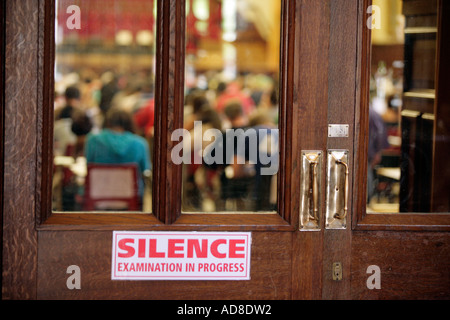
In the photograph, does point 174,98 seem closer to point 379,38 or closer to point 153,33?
point 153,33

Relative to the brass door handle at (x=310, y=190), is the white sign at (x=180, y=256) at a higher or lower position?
lower

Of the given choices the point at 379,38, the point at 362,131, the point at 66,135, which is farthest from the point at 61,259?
the point at 379,38

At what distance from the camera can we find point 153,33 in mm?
3115

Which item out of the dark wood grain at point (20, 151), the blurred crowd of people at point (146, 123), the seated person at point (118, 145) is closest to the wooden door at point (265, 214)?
the dark wood grain at point (20, 151)

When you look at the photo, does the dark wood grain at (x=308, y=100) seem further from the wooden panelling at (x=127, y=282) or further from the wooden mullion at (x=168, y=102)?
the wooden mullion at (x=168, y=102)

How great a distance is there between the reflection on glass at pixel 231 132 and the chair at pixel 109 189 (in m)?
0.30

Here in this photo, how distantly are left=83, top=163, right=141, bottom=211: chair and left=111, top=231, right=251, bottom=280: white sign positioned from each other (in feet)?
0.61

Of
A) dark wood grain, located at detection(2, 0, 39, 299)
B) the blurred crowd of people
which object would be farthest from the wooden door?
the blurred crowd of people

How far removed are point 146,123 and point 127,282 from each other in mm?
936

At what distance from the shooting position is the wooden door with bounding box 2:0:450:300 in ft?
9.75

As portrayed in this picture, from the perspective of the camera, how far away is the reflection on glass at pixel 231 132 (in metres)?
3.15

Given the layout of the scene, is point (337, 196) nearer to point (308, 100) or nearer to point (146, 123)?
point (308, 100)

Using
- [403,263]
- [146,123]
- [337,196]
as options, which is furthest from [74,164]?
[403,263]

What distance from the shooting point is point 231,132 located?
10.9 feet
